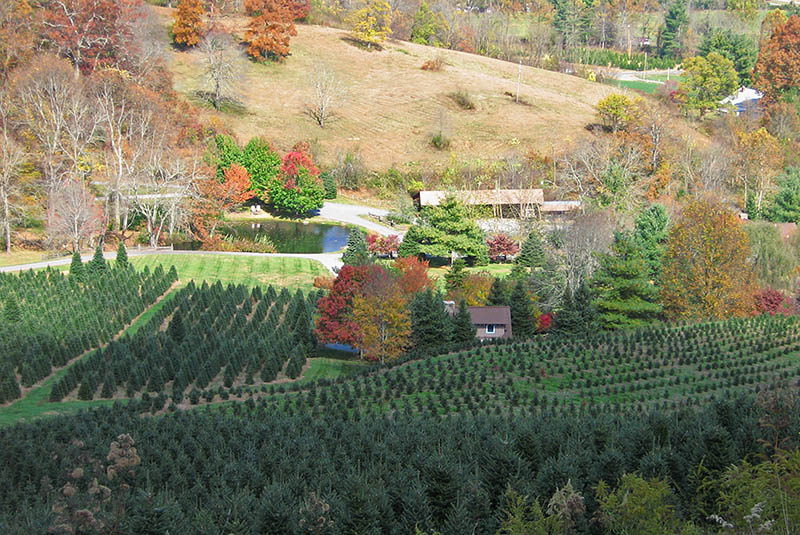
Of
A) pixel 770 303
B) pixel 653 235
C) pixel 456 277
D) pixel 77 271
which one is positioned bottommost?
pixel 770 303

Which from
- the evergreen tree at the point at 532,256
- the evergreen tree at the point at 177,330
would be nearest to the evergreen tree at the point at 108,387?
the evergreen tree at the point at 177,330

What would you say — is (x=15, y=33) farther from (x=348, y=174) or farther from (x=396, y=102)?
(x=396, y=102)

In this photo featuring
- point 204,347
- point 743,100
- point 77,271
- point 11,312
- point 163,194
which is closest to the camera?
point 204,347

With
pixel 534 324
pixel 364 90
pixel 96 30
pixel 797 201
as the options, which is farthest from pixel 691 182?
pixel 96 30

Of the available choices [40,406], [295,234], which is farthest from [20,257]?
[40,406]

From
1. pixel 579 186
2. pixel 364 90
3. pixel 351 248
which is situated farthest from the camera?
pixel 364 90

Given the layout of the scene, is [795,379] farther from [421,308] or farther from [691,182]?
[691,182]

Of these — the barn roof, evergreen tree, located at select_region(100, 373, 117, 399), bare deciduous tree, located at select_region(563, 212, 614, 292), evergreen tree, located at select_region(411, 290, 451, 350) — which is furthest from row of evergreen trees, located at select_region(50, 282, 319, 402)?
the barn roof
